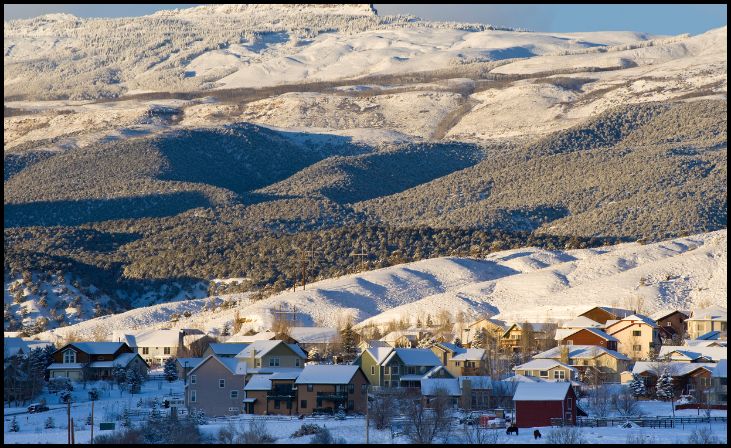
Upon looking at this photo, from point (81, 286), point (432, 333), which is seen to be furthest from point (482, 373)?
point (81, 286)

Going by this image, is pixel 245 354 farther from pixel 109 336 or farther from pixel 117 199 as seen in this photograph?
pixel 117 199

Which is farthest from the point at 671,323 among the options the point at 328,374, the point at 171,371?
the point at 328,374

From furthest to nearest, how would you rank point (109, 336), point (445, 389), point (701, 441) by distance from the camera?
1. point (109, 336)
2. point (445, 389)
3. point (701, 441)

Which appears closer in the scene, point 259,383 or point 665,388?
point 259,383

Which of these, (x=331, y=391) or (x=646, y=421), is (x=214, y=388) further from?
(x=646, y=421)

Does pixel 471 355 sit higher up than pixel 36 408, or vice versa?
pixel 471 355

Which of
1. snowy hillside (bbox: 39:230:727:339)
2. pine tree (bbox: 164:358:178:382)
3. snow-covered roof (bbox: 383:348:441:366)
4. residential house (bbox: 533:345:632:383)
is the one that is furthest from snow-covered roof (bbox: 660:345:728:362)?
snowy hillside (bbox: 39:230:727:339)
